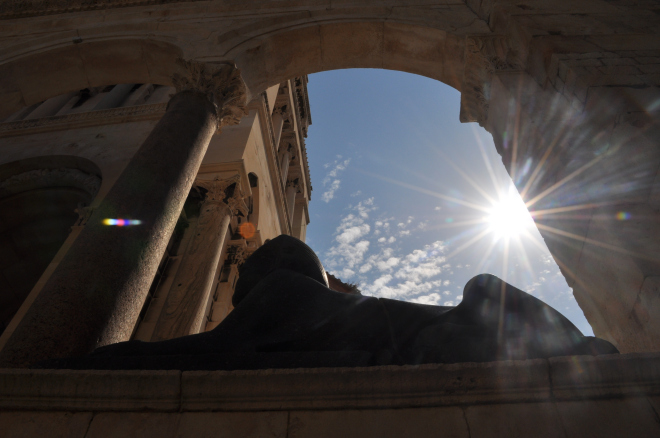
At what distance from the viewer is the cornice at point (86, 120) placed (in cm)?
1058

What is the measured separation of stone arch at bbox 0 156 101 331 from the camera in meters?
9.47

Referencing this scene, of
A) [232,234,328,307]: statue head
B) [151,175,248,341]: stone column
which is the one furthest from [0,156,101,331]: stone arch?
[232,234,328,307]: statue head

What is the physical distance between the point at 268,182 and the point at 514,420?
1035 cm

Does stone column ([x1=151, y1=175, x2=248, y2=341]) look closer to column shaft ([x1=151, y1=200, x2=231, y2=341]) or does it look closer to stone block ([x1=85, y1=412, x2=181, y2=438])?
column shaft ([x1=151, y1=200, x2=231, y2=341])

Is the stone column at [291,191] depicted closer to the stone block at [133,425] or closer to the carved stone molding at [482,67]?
the carved stone molding at [482,67]

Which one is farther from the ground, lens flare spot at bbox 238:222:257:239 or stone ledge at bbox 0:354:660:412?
lens flare spot at bbox 238:222:257:239

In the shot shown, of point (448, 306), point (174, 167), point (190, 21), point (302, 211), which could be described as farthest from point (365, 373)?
point (302, 211)

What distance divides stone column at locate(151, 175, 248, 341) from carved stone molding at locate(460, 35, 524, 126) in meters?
4.50

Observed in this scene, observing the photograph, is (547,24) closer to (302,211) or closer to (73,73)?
(73,73)

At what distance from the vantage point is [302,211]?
18.1 metres

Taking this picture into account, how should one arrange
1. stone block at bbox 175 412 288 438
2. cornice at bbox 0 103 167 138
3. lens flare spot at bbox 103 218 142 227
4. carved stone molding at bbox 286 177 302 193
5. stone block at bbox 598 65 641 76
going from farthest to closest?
carved stone molding at bbox 286 177 302 193, cornice at bbox 0 103 167 138, stone block at bbox 598 65 641 76, lens flare spot at bbox 103 218 142 227, stone block at bbox 175 412 288 438

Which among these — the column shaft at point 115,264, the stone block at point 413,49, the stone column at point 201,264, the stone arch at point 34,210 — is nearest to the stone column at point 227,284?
the stone column at point 201,264

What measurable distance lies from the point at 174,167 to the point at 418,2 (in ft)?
15.3

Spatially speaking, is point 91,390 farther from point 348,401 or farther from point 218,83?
point 218,83
